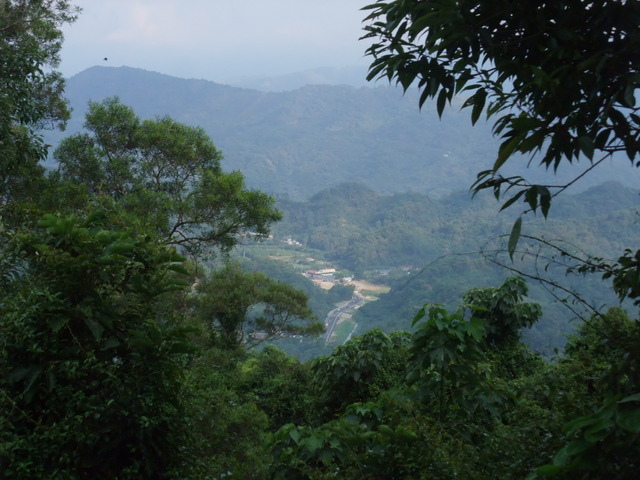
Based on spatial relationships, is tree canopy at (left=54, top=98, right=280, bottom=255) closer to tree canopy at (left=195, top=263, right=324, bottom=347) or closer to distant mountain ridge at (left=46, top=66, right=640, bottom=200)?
tree canopy at (left=195, top=263, right=324, bottom=347)

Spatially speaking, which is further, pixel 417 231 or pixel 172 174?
pixel 417 231

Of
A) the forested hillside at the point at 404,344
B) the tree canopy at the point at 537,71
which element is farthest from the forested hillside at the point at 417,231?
the tree canopy at the point at 537,71

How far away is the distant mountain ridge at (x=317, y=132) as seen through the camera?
4579 inches

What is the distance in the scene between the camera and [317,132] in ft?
491

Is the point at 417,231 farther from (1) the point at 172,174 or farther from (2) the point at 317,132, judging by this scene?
(2) the point at 317,132

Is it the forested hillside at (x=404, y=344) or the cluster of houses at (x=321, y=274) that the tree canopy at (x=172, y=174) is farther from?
the cluster of houses at (x=321, y=274)

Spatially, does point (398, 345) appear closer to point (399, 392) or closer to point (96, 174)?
point (399, 392)

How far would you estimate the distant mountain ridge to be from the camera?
11631 cm

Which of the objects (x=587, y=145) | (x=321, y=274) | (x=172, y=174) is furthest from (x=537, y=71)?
(x=321, y=274)

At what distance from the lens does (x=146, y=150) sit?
9.41 metres

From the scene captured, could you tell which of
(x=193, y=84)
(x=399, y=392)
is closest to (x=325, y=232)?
(x=399, y=392)

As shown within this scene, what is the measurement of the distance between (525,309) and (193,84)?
179 meters

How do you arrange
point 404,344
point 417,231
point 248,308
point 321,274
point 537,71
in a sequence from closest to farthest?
point 537,71, point 404,344, point 248,308, point 321,274, point 417,231

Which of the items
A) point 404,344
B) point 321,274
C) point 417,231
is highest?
point 404,344
